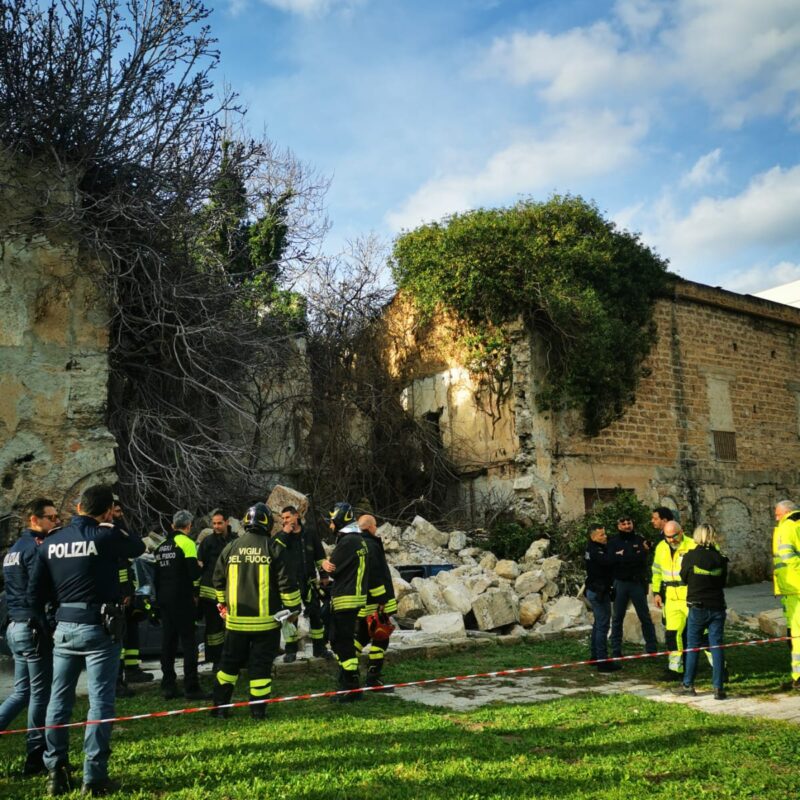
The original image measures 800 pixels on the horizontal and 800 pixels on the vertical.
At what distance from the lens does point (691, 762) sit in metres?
4.96

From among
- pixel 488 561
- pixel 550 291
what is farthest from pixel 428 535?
pixel 550 291

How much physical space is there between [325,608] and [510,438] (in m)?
8.65

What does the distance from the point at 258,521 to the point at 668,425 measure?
1352cm

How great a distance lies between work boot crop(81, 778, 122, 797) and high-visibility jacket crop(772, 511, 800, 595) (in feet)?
19.9

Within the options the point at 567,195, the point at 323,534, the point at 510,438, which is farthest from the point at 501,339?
the point at 323,534

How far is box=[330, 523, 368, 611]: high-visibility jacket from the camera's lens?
7.25 m

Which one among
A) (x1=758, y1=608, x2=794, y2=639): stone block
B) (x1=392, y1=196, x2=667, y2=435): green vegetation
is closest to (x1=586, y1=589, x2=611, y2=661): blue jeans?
(x1=758, y1=608, x2=794, y2=639): stone block

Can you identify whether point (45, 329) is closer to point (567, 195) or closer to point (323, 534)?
point (323, 534)

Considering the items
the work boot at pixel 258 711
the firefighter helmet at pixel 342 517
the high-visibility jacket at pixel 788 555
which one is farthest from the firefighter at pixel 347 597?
the high-visibility jacket at pixel 788 555

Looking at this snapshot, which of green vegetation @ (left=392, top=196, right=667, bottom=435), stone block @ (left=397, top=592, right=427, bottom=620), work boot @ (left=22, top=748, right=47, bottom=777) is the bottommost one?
work boot @ (left=22, top=748, right=47, bottom=777)

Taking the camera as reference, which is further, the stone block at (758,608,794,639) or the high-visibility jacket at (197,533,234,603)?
the stone block at (758,608,794,639)

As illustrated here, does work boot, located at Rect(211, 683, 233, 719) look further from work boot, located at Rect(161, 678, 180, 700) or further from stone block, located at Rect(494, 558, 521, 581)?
stone block, located at Rect(494, 558, 521, 581)

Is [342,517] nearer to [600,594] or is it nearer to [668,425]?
[600,594]

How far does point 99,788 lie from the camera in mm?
4418
